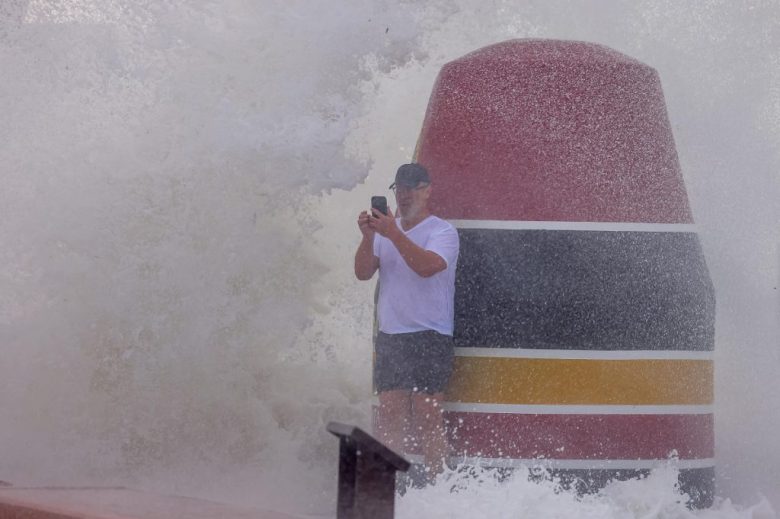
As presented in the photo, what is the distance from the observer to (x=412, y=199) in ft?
15.2

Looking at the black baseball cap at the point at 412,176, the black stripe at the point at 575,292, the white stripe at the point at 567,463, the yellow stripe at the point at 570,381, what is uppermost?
the black baseball cap at the point at 412,176

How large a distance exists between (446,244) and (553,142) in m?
0.49

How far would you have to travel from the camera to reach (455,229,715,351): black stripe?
4.46 meters

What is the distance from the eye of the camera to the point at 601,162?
4551mm

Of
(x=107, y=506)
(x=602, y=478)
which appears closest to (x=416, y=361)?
(x=602, y=478)

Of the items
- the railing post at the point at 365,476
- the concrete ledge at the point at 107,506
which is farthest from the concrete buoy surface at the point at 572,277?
the railing post at the point at 365,476

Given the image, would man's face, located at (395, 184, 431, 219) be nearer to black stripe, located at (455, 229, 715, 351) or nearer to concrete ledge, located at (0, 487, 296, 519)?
black stripe, located at (455, 229, 715, 351)

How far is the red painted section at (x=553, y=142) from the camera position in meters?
4.54

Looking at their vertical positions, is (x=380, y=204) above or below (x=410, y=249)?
above

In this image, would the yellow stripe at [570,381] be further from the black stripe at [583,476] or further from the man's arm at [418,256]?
the man's arm at [418,256]

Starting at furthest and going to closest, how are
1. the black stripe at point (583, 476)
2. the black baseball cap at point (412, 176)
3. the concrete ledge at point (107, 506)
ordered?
the black baseball cap at point (412, 176)
the black stripe at point (583, 476)
the concrete ledge at point (107, 506)

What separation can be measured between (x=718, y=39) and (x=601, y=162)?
9.05 ft

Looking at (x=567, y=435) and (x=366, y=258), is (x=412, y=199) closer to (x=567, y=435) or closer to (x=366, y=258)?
(x=366, y=258)

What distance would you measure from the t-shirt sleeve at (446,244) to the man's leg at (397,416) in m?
0.47
